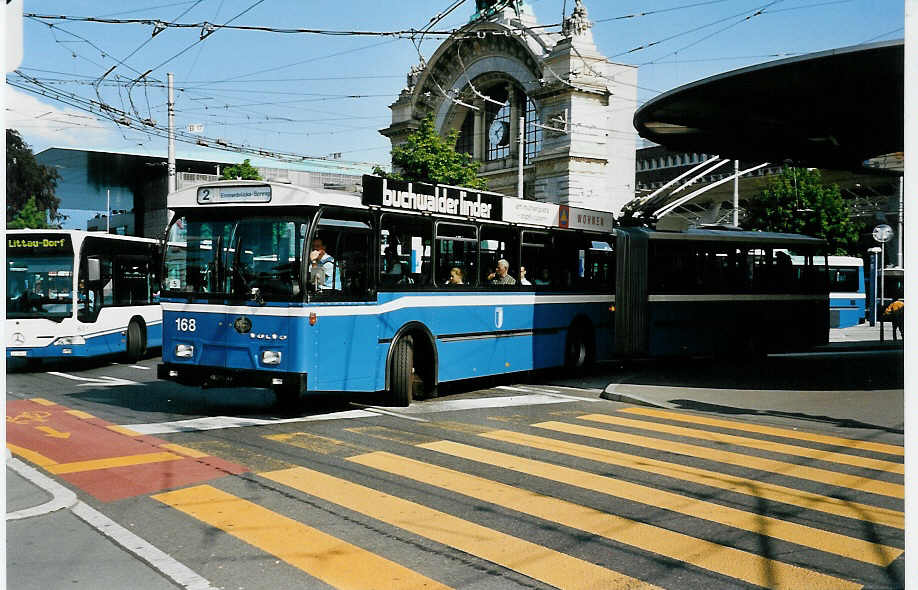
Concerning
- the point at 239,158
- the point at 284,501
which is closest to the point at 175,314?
the point at 284,501

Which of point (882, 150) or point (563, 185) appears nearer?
point (882, 150)

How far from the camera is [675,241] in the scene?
59.6 feet

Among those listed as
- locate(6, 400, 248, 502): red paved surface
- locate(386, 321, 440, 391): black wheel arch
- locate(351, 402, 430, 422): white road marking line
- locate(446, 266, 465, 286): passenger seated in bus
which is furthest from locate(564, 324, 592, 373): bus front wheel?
locate(6, 400, 248, 502): red paved surface

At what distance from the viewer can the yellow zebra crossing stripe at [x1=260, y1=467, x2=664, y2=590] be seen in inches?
193

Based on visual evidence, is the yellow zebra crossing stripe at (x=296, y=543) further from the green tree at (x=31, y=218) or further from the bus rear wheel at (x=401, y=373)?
the green tree at (x=31, y=218)

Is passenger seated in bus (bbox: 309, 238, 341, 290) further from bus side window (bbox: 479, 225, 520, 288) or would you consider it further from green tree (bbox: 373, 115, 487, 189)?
green tree (bbox: 373, 115, 487, 189)

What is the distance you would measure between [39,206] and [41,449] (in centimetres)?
1125

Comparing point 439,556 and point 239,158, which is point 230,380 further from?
point 239,158

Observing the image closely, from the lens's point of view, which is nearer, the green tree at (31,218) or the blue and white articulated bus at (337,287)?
the blue and white articulated bus at (337,287)

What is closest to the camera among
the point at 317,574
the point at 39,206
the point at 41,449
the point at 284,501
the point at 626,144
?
the point at 317,574

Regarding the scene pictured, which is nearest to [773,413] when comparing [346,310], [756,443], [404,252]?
[756,443]

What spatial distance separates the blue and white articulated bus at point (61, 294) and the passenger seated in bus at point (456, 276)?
6696mm

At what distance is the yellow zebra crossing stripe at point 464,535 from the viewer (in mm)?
4914

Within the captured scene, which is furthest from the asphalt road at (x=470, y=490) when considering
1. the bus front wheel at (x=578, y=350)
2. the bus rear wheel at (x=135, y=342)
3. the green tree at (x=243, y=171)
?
the green tree at (x=243, y=171)
